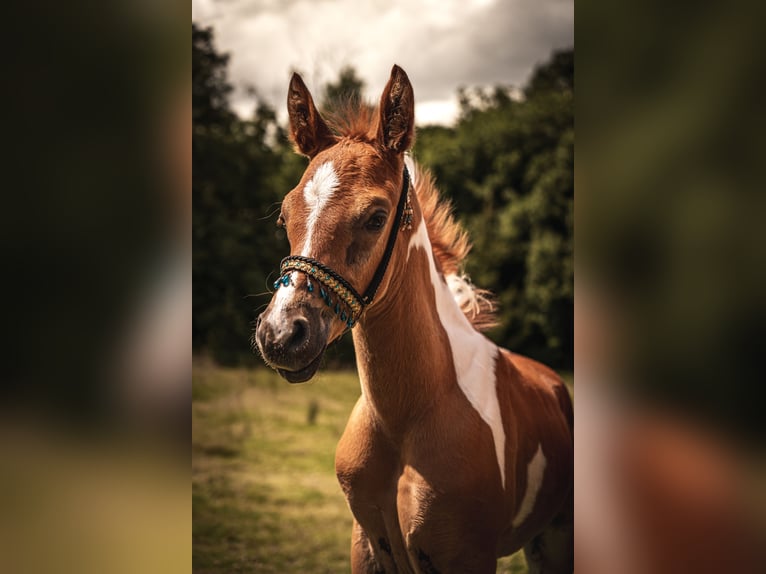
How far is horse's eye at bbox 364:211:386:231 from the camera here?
1787 millimetres

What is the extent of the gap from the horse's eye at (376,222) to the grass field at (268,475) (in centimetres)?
242

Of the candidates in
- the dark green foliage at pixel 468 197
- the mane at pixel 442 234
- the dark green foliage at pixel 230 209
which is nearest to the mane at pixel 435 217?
the mane at pixel 442 234

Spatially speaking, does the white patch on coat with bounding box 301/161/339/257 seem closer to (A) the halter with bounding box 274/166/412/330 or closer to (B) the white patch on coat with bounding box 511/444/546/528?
(A) the halter with bounding box 274/166/412/330

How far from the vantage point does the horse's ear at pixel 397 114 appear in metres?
1.84

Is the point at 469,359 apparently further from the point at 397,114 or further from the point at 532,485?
the point at 397,114

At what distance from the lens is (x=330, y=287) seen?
168 centimetres

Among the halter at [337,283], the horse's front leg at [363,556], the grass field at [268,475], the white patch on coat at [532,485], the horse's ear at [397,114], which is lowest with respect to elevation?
the grass field at [268,475]

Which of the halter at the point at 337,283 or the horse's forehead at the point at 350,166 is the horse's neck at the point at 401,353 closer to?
the halter at the point at 337,283

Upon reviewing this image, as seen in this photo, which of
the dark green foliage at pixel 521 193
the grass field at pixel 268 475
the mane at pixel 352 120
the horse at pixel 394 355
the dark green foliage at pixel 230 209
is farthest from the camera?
the dark green foliage at pixel 521 193

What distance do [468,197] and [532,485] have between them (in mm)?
5293

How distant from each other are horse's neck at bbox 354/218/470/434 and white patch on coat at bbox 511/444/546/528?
0.58 metres

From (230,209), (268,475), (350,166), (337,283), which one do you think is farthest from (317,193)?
(230,209)

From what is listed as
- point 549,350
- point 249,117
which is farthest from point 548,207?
point 249,117
